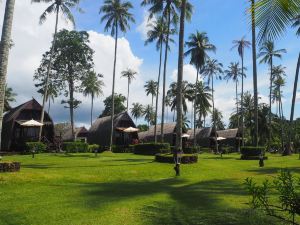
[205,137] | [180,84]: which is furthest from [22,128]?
[205,137]

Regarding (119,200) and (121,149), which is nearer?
(119,200)

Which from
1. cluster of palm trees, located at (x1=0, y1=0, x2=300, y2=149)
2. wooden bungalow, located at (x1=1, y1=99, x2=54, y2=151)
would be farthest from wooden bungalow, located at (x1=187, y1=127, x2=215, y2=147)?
wooden bungalow, located at (x1=1, y1=99, x2=54, y2=151)

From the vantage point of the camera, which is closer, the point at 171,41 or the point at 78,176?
the point at 78,176

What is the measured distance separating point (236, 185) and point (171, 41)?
37.3 meters

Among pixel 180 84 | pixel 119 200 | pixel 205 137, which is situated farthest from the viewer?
pixel 205 137

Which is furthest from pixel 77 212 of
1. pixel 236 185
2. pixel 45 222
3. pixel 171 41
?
pixel 171 41

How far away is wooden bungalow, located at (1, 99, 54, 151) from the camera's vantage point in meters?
47.2

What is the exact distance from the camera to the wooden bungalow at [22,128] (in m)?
47.2

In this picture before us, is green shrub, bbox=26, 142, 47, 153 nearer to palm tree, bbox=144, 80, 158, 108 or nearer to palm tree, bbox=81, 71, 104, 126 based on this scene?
palm tree, bbox=81, 71, 104, 126

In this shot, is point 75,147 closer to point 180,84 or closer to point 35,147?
point 35,147

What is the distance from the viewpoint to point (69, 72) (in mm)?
60156

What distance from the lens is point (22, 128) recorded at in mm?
48469

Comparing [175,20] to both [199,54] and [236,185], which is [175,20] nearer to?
[199,54]

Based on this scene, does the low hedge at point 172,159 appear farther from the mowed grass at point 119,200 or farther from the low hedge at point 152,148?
the low hedge at point 152,148
